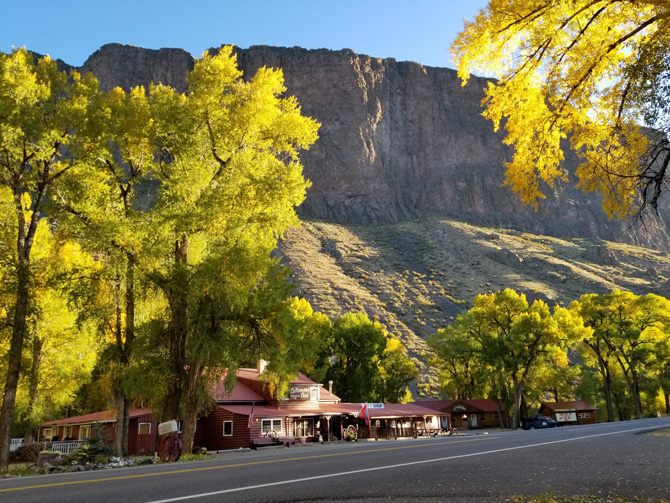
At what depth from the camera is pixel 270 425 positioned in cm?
3077

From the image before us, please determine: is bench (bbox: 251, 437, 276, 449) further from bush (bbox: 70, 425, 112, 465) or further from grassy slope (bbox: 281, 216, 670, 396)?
grassy slope (bbox: 281, 216, 670, 396)

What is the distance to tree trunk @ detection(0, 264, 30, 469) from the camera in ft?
44.0

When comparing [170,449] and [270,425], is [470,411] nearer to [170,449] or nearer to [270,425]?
[270,425]

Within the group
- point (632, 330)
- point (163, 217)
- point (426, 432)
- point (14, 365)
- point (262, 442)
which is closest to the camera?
point (14, 365)

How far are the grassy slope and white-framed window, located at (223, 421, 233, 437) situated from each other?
29.9m

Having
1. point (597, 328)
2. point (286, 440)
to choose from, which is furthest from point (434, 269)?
point (286, 440)

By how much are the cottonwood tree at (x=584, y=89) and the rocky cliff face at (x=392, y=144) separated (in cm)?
9659

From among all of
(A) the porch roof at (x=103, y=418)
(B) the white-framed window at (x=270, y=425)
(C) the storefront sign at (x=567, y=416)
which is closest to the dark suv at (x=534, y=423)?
(C) the storefront sign at (x=567, y=416)

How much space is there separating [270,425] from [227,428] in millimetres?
2927

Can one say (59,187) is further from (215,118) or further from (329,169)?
(329,169)

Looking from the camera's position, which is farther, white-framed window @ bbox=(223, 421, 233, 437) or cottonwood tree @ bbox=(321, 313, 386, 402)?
cottonwood tree @ bbox=(321, 313, 386, 402)

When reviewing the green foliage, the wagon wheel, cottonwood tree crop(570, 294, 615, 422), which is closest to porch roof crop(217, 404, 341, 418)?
the green foliage

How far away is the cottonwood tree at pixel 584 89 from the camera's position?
6.18 m

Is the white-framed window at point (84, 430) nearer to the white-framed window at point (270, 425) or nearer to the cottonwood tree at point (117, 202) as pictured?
the white-framed window at point (270, 425)
